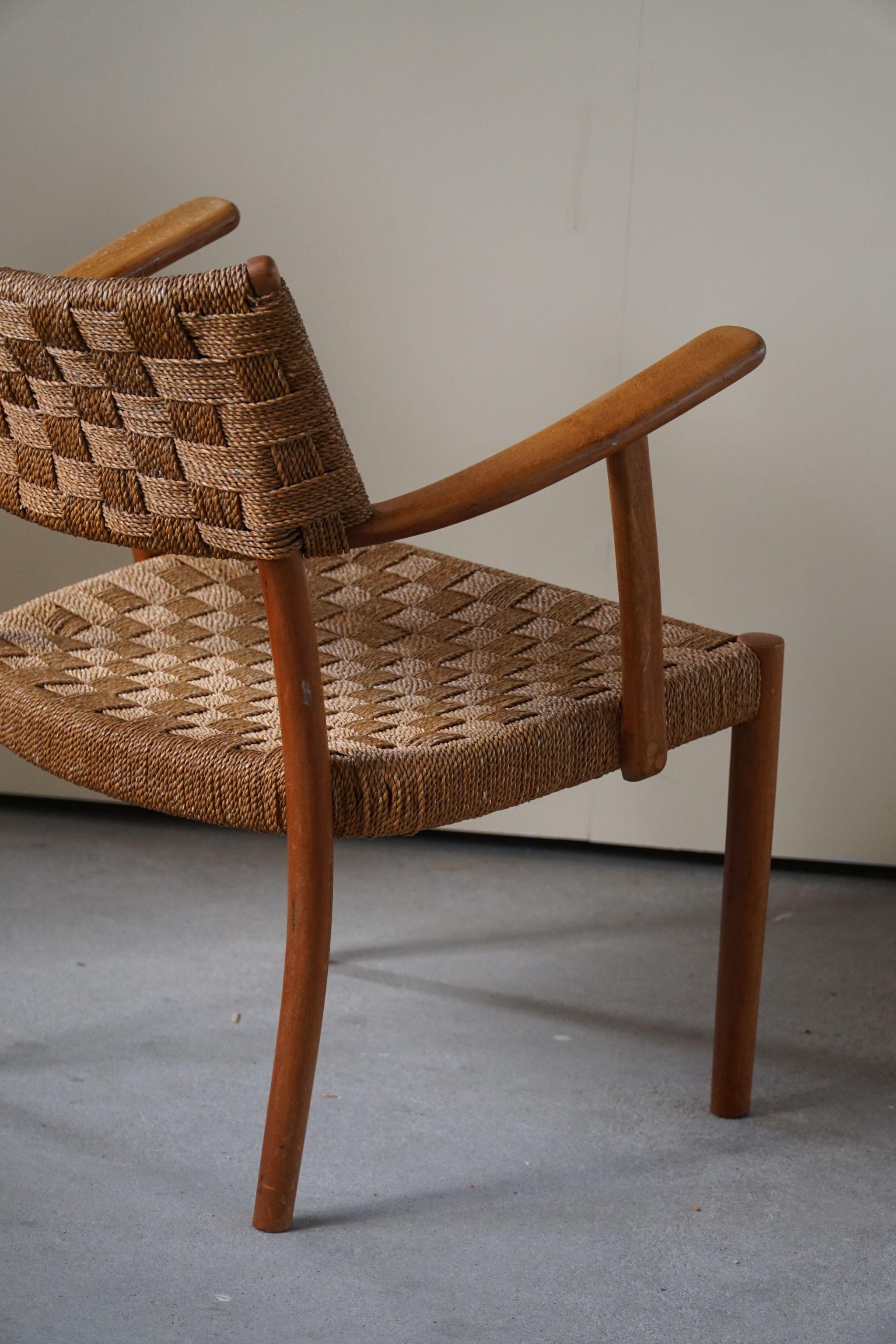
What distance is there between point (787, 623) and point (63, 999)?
967 mm

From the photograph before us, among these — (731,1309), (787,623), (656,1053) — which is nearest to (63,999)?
(656,1053)

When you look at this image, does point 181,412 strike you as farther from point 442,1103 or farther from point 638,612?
point 442,1103

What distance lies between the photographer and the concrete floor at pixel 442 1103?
42.9 inches

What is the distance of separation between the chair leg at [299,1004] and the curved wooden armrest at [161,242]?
2.09 feet

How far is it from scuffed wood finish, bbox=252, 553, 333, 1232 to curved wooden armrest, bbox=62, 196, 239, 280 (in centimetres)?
50

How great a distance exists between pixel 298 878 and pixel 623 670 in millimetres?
299

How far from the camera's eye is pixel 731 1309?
1083 millimetres

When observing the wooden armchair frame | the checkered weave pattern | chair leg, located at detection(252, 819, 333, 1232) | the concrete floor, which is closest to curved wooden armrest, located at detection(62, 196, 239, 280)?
the checkered weave pattern

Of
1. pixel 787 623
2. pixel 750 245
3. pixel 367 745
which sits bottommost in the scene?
pixel 787 623

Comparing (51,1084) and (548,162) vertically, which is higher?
(548,162)

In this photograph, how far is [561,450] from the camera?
3.28 feet

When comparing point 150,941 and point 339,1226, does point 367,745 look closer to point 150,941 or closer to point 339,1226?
point 339,1226

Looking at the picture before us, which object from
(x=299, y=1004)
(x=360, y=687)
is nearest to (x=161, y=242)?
(x=360, y=687)

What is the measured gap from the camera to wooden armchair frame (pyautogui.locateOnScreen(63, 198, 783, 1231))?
3.24ft
